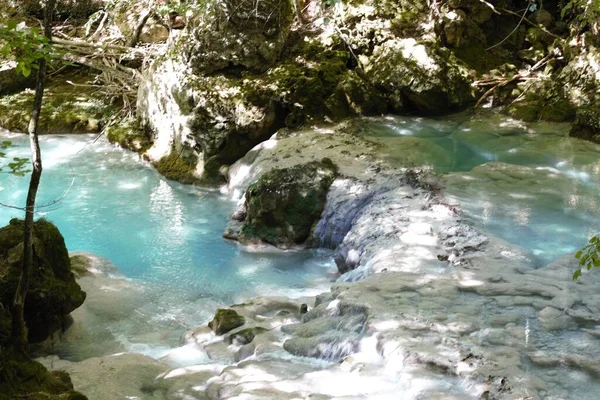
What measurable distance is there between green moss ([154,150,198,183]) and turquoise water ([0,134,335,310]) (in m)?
0.15

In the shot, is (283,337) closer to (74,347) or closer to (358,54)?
(74,347)

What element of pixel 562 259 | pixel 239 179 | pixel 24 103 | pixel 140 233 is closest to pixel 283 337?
pixel 562 259

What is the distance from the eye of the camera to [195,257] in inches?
332

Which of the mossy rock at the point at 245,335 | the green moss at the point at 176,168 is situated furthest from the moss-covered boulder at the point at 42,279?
the green moss at the point at 176,168

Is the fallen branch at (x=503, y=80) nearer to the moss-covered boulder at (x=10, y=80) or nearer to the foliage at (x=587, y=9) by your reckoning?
the foliage at (x=587, y=9)

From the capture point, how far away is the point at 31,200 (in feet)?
14.1

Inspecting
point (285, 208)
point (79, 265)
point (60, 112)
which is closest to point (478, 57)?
point (285, 208)

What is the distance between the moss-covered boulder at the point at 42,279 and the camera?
5539 mm

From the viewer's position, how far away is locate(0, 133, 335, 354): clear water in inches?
291

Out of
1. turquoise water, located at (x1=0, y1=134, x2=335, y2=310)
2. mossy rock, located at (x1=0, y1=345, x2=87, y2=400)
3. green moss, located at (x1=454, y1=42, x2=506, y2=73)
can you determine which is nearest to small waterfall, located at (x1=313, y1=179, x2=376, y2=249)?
turquoise water, located at (x1=0, y1=134, x2=335, y2=310)

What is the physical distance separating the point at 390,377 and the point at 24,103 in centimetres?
1231

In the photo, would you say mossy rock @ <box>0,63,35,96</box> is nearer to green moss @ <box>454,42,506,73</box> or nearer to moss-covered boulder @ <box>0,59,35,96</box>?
moss-covered boulder @ <box>0,59,35,96</box>

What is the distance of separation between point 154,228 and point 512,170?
510 centimetres

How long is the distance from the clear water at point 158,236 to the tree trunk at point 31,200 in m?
1.77
